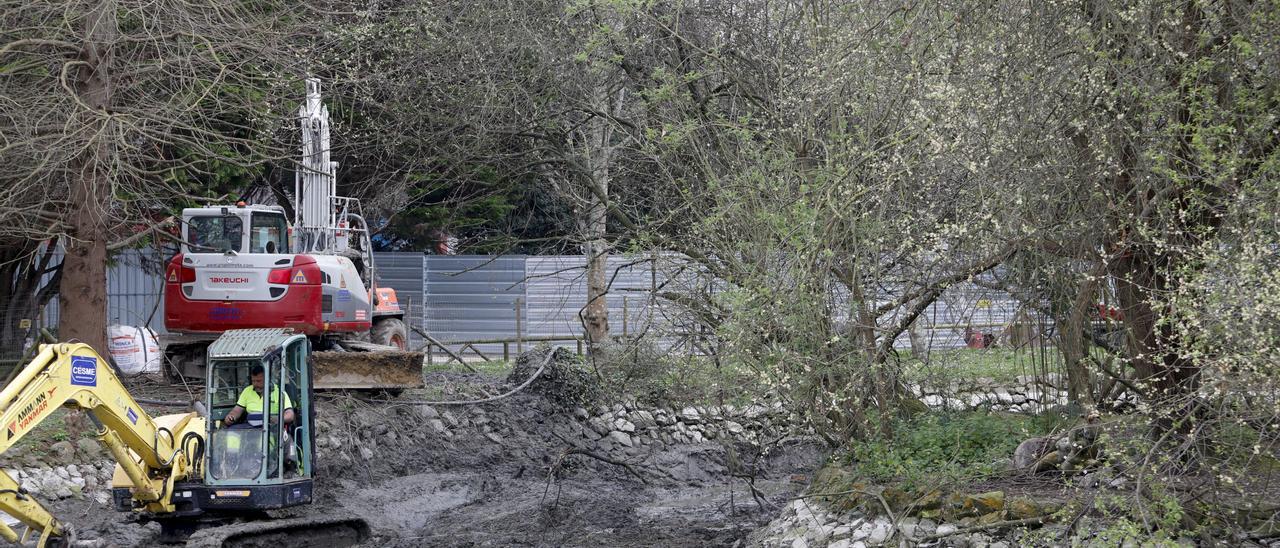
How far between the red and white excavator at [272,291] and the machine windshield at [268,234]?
1cm

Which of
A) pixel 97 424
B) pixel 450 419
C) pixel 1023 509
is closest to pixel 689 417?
pixel 450 419

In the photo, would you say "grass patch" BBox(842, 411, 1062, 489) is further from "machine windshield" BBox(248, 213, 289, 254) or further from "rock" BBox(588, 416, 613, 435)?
"machine windshield" BBox(248, 213, 289, 254)

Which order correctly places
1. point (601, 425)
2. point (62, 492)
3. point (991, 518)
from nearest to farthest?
point (991, 518), point (62, 492), point (601, 425)

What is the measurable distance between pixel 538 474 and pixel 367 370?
2.61 metres

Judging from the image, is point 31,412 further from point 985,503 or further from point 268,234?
point 268,234

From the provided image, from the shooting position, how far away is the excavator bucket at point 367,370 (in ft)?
52.5

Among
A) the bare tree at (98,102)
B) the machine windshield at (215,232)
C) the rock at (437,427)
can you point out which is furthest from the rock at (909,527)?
the machine windshield at (215,232)

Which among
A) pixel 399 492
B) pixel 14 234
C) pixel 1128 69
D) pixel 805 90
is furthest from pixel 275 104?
pixel 1128 69

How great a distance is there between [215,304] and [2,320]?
3.77 m

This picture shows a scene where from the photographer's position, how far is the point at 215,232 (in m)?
15.7

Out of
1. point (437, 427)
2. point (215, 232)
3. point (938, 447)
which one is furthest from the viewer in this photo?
point (437, 427)

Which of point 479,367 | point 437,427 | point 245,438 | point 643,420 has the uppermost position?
point 479,367

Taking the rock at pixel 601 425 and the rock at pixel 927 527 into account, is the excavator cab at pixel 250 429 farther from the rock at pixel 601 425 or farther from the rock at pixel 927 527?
the rock at pixel 601 425

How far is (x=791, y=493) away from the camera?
549 inches
